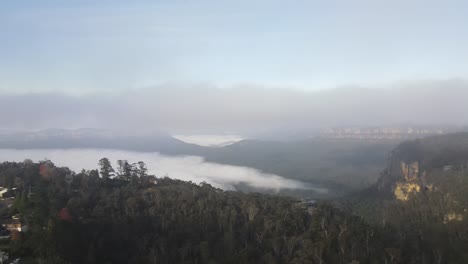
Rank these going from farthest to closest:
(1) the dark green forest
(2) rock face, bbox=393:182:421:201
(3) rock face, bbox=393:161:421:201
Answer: (3) rock face, bbox=393:161:421:201 → (2) rock face, bbox=393:182:421:201 → (1) the dark green forest

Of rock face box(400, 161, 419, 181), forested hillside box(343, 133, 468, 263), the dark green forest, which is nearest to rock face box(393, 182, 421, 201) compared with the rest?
forested hillside box(343, 133, 468, 263)

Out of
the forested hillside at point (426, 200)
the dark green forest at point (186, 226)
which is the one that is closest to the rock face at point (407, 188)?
the forested hillside at point (426, 200)

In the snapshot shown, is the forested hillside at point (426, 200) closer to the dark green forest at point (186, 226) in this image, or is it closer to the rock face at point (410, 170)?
the rock face at point (410, 170)

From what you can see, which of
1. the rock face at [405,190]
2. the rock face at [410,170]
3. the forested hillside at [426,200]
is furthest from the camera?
the rock face at [410,170]

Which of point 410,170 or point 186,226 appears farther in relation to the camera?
point 410,170

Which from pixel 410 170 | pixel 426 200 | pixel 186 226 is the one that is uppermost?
pixel 410 170

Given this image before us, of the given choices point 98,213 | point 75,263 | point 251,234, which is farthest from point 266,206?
point 75,263

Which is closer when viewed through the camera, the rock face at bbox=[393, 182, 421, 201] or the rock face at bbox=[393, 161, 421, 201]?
the rock face at bbox=[393, 182, 421, 201]

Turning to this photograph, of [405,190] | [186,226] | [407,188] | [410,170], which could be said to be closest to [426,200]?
[405,190]

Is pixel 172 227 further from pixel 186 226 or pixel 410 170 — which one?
pixel 410 170

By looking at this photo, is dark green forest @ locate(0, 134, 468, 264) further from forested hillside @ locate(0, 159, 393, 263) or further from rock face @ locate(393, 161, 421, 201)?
rock face @ locate(393, 161, 421, 201)

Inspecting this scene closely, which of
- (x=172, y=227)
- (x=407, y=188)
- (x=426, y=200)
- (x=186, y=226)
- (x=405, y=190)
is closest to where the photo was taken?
(x=172, y=227)

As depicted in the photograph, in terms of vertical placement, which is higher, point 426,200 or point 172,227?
point 172,227
